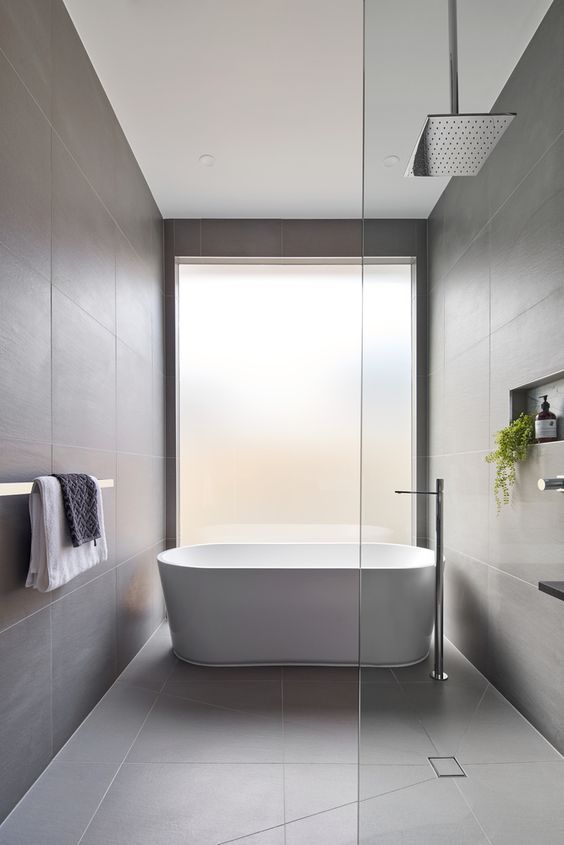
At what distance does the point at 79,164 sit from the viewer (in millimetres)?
2654

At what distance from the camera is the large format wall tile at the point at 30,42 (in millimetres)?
1971

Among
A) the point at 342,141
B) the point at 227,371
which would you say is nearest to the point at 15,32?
the point at 342,141

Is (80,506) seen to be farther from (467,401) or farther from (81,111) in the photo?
(81,111)

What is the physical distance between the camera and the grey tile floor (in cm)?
123

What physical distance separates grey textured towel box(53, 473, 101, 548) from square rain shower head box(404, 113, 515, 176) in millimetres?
1615

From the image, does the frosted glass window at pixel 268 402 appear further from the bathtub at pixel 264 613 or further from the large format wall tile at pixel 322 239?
the bathtub at pixel 264 613

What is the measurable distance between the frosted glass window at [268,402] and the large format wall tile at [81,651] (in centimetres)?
158

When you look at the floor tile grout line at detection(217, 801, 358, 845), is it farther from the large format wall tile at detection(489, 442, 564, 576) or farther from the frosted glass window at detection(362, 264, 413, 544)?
the large format wall tile at detection(489, 442, 564, 576)

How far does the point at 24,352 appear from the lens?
2.06 m

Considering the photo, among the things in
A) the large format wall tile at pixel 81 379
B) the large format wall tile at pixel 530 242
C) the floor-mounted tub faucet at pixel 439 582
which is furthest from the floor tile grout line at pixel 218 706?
the large format wall tile at pixel 530 242

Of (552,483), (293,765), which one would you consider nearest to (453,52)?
(552,483)

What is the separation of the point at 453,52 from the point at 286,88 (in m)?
2.06

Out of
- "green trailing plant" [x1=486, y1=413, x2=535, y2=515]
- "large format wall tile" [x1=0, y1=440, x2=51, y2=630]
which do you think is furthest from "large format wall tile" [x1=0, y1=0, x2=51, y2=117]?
"green trailing plant" [x1=486, y1=413, x2=535, y2=515]

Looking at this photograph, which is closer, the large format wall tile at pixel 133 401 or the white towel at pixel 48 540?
the white towel at pixel 48 540
